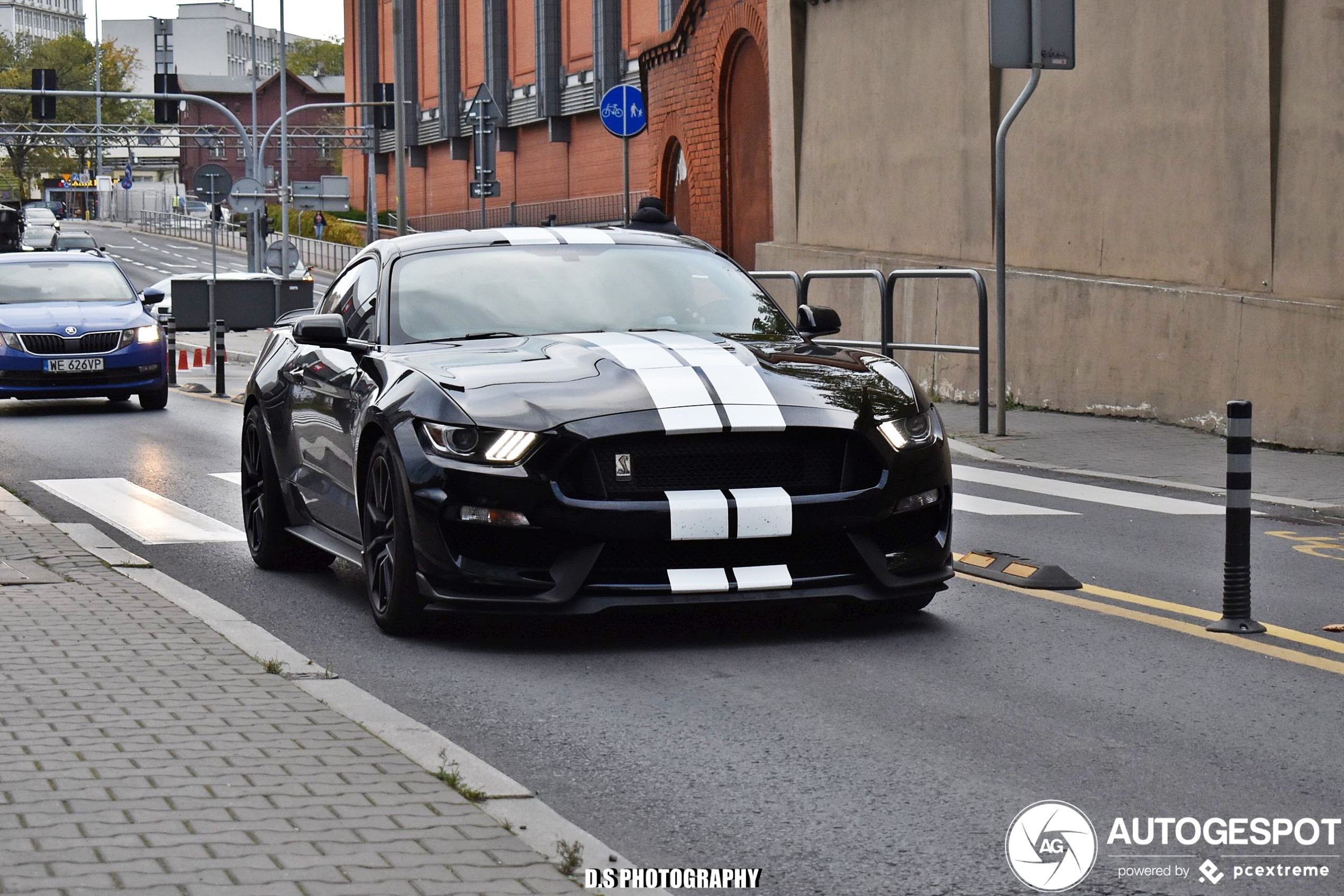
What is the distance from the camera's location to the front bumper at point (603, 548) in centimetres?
692

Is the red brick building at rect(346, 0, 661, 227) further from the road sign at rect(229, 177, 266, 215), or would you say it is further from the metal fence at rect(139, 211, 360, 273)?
the road sign at rect(229, 177, 266, 215)

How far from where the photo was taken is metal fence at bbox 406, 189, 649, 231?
180 ft

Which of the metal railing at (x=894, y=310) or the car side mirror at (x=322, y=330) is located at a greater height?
the car side mirror at (x=322, y=330)

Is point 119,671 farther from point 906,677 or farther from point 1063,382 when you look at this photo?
point 1063,382

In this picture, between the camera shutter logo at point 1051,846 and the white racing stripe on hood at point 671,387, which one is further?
the white racing stripe on hood at point 671,387

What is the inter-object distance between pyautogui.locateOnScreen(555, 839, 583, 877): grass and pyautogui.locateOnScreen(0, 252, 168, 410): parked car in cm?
1700

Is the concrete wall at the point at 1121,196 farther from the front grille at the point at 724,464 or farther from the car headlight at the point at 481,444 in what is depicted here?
the car headlight at the point at 481,444

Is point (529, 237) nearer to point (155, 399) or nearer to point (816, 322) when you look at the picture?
point (816, 322)

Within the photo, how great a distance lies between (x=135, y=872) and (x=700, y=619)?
391 cm

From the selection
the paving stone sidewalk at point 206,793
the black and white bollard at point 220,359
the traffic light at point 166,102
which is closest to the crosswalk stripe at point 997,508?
the paving stone sidewalk at point 206,793

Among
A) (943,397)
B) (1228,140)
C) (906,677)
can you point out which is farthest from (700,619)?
(943,397)

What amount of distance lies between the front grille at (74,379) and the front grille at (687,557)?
574 inches

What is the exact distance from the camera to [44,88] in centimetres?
4538

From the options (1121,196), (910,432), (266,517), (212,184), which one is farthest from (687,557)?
(212,184)
